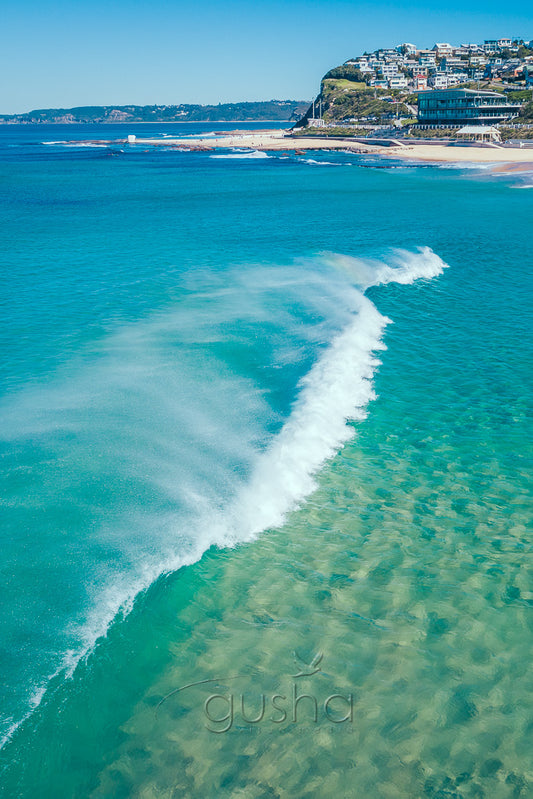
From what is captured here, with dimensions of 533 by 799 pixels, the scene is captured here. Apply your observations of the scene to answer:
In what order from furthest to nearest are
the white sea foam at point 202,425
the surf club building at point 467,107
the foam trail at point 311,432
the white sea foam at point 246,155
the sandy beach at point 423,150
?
the surf club building at point 467,107 → the white sea foam at point 246,155 → the sandy beach at point 423,150 → the foam trail at point 311,432 → the white sea foam at point 202,425

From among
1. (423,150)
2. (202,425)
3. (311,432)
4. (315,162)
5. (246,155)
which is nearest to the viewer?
(311,432)

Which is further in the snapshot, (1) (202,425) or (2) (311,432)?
(1) (202,425)

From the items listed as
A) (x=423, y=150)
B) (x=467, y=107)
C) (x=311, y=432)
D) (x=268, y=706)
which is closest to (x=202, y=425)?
(x=311, y=432)

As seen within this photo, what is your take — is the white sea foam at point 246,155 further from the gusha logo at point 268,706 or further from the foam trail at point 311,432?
the gusha logo at point 268,706

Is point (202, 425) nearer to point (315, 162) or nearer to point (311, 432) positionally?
point (311, 432)

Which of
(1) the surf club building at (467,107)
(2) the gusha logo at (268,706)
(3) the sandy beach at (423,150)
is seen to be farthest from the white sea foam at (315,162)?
(2) the gusha logo at (268,706)

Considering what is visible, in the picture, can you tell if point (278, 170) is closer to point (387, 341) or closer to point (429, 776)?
point (387, 341)
